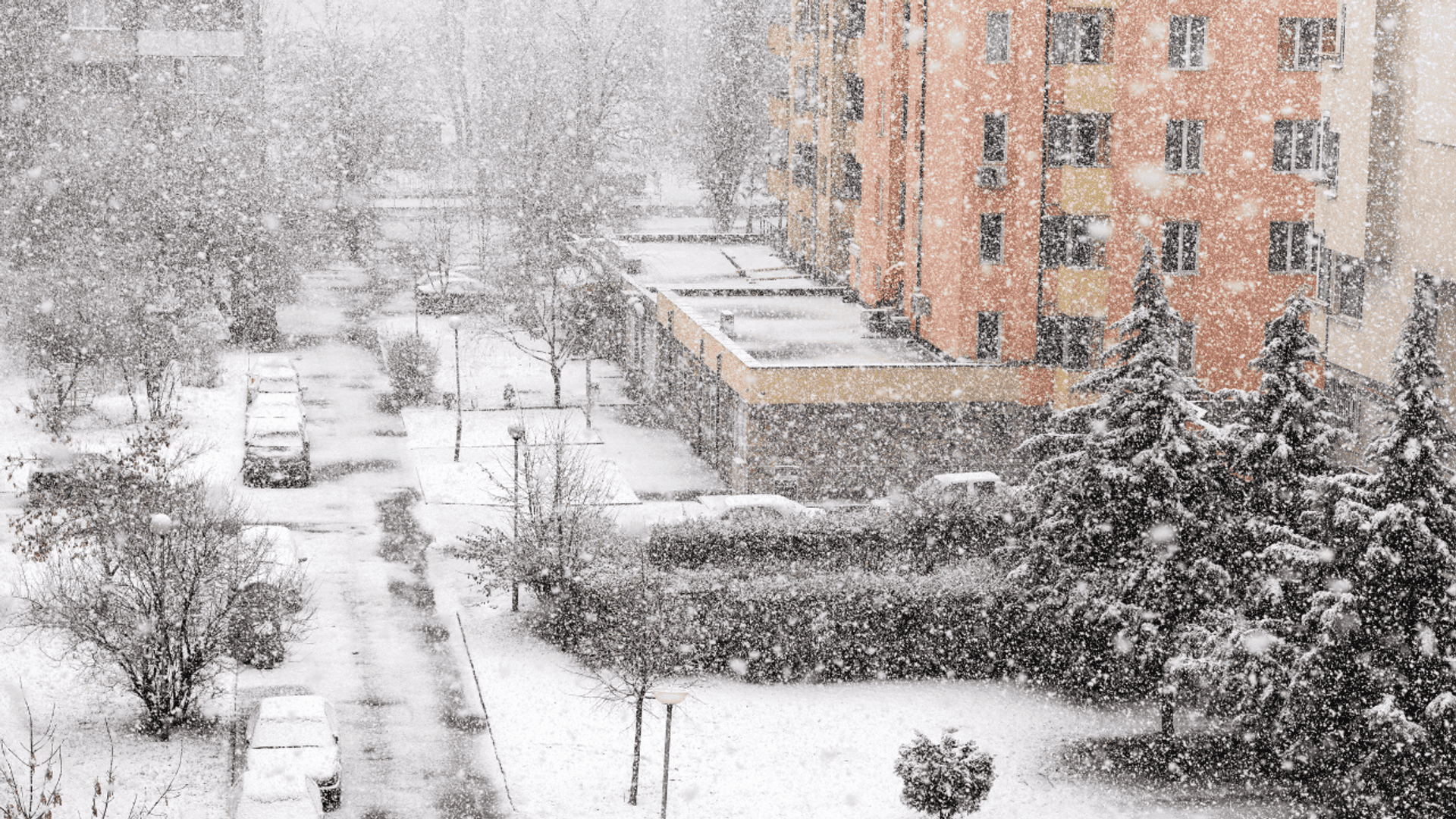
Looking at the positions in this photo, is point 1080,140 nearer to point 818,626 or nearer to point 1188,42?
point 1188,42

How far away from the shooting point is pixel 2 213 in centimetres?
4400

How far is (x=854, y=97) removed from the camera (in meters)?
40.9

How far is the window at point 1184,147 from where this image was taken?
32.4m

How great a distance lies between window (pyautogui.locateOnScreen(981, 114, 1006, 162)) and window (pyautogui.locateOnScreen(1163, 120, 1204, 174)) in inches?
119

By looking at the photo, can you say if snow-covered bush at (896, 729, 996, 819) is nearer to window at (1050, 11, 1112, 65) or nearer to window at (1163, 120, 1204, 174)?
window at (1163, 120, 1204, 174)

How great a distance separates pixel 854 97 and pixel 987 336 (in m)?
9.15

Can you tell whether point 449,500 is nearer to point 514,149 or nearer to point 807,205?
point 807,205

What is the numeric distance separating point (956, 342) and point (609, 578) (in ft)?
39.5

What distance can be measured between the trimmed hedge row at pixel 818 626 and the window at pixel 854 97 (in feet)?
61.9

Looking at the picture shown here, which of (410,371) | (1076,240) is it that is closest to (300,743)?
(1076,240)


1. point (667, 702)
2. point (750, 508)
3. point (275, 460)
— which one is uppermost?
point (275, 460)

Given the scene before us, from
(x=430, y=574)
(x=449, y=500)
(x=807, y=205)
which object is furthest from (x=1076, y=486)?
(x=807, y=205)

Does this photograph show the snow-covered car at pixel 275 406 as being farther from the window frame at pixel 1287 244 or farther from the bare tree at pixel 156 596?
the window frame at pixel 1287 244

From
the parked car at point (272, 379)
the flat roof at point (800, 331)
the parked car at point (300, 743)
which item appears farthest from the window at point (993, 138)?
the parked car at point (300, 743)
